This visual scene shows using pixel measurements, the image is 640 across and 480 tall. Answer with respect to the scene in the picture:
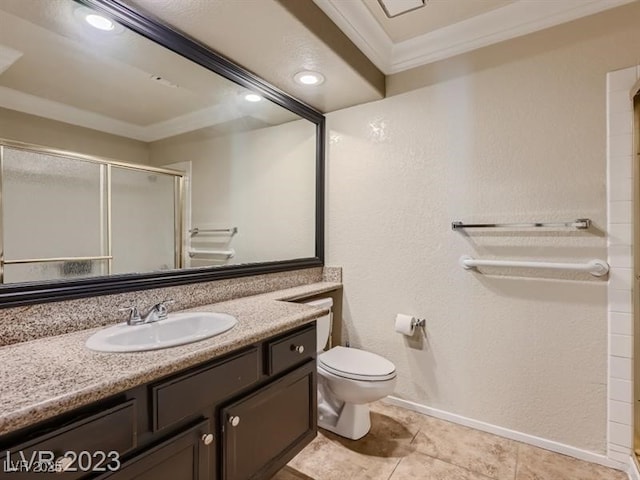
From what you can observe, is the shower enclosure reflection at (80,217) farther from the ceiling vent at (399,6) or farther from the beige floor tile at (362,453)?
the ceiling vent at (399,6)

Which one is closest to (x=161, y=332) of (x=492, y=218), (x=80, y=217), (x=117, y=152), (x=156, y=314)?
(x=156, y=314)

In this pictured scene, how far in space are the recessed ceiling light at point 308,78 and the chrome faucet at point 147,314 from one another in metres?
1.48

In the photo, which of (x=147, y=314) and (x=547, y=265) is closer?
(x=147, y=314)

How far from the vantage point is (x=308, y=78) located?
1.98 metres

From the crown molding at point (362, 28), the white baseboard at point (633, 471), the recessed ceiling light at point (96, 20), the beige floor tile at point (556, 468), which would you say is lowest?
the beige floor tile at point (556, 468)

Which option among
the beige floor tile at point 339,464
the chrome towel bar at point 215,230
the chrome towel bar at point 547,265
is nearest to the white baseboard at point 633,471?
the chrome towel bar at point 547,265

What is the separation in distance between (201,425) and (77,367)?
0.40m

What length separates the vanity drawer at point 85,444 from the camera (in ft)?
2.26

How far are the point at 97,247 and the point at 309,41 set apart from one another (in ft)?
4.63

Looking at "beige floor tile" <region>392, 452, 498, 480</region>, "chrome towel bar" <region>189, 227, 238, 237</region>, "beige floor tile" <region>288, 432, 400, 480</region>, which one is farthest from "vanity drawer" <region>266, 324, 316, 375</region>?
"chrome towel bar" <region>189, 227, 238, 237</region>

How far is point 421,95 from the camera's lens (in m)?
2.10

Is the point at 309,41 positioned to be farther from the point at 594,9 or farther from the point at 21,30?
the point at 594,9

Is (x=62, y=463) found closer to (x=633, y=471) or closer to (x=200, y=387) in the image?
(x=200, y=387)

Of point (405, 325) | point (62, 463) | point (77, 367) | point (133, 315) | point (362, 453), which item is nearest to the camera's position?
point (62, 463)
